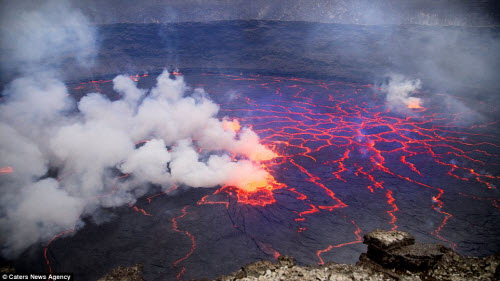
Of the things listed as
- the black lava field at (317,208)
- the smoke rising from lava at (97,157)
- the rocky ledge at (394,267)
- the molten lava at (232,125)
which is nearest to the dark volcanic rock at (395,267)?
the rocky ledge at (394,267)

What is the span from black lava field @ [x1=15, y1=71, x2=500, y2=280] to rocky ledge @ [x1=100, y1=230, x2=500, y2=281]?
159 cm

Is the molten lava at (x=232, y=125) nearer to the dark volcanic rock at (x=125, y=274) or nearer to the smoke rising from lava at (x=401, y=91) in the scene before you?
the dark volcanic rock at (x=125, y=274)

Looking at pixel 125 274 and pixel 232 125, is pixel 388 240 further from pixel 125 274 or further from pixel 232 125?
pixel 232 125

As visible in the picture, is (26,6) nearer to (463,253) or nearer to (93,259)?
(93,259)

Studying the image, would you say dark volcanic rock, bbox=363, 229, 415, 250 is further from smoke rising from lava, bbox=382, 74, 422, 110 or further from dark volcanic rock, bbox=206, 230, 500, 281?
smoke rising from lava, bbox=382, 74, 422, 110

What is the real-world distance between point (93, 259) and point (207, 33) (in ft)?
91.0

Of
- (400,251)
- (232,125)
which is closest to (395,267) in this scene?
(400,251)

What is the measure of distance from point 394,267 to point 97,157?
11.0m

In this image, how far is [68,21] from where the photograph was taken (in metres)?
26.9

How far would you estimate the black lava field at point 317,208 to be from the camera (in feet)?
24.5

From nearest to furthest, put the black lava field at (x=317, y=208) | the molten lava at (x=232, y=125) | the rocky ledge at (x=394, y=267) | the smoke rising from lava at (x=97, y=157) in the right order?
1. the rocky ledge at (x=394, y=267)
2. the black lava field at (x=317, y=208)
3. the smoke rising from lava at (x=97, y=157)
4. the molten lava at (x=232, y=125)

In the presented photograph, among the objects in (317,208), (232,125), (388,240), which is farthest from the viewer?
(232,125)

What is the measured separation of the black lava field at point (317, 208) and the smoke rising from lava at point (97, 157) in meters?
0.71

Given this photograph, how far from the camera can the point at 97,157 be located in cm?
1133
